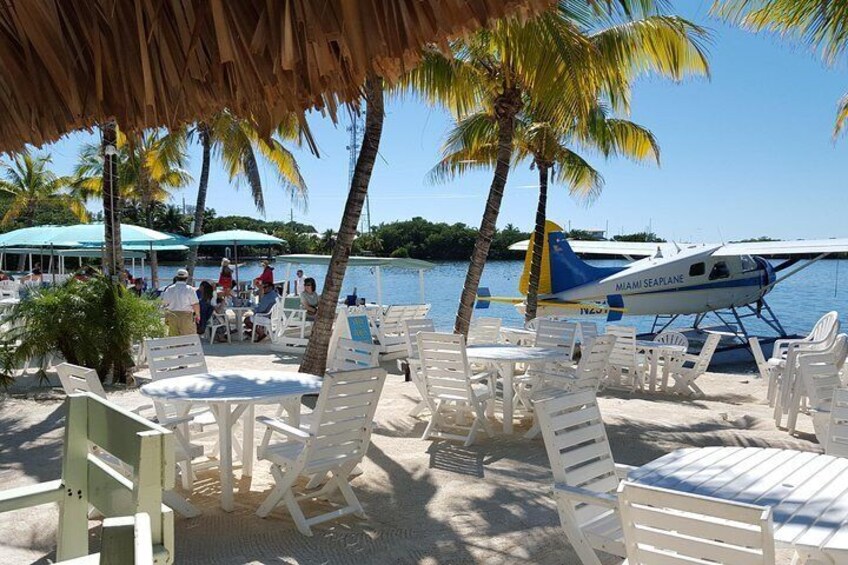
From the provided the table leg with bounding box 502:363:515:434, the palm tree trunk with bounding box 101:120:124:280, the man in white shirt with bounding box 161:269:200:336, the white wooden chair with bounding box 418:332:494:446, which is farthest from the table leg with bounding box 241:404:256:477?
the man in white shirt with bounding box 161:269:200:336

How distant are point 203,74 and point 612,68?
27.9 feet

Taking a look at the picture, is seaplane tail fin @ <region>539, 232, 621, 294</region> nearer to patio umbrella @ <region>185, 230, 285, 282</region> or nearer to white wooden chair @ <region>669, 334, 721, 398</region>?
patio umbrella @ <region>185, 230, 285, 282</region>

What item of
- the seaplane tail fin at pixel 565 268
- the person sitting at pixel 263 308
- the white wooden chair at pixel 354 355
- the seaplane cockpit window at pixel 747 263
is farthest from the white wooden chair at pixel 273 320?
the seaplane cockpit window at pixel 747 263

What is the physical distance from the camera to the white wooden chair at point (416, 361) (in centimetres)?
717

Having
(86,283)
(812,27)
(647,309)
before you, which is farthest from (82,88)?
(647,309)

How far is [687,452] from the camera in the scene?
3635 millimetres

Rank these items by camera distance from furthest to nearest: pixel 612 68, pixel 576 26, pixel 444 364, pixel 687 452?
pixel 612 68, pixel 576 26, pixel 444 364, pixel 687 452

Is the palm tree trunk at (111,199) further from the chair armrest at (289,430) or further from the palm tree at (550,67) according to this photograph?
the chair armrest at (289,430)

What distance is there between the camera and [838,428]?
446 cm

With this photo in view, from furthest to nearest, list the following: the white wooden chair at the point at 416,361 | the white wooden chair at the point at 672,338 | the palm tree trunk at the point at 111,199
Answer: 1. the white wooden chair at the point at 672,338
2. the palm tree trunk at the point at 111,199
3. the white wooden chair at the point at 416,361

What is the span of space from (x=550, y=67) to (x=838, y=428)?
5.45 metres

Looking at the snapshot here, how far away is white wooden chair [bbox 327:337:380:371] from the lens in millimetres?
5873

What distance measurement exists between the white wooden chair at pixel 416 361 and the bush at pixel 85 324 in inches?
135

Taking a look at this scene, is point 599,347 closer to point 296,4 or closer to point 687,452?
point 687,452
